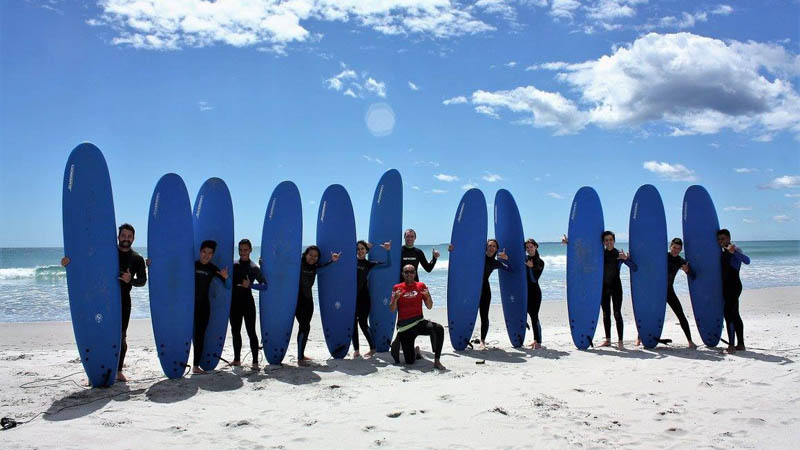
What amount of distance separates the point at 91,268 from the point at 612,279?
208 inches

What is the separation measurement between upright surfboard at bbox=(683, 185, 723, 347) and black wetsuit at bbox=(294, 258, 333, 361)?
169 inches

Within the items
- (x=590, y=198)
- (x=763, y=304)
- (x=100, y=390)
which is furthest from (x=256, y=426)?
(x=763, y=304)

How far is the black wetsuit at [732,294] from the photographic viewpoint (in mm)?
5719

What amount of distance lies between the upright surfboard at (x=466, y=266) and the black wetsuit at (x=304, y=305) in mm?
1588

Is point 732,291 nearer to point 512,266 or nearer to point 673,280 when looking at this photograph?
point 673,280

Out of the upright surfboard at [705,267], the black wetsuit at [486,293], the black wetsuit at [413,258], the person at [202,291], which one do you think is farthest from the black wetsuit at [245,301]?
the upright surfboard at [705,267]

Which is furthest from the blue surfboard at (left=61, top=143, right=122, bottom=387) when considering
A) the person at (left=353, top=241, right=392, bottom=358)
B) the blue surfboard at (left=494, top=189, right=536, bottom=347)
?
the blue surfboard at (left=494, top=189, right=536, bottom=347)

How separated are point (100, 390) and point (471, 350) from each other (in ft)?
12.0

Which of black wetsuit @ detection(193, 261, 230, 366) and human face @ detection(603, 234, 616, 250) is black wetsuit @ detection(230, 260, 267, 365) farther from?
human face @ detection(603, 234, 616, 250)

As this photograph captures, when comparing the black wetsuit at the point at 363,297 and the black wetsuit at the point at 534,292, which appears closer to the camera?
the black wetsuit at the point at 363,297

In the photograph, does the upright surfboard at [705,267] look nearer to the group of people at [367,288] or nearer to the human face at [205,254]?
the group of people at [367,288]

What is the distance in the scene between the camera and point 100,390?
438 centimetres

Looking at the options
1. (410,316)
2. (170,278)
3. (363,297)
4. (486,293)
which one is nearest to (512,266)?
(486,293)

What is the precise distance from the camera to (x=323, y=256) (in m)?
5.70
